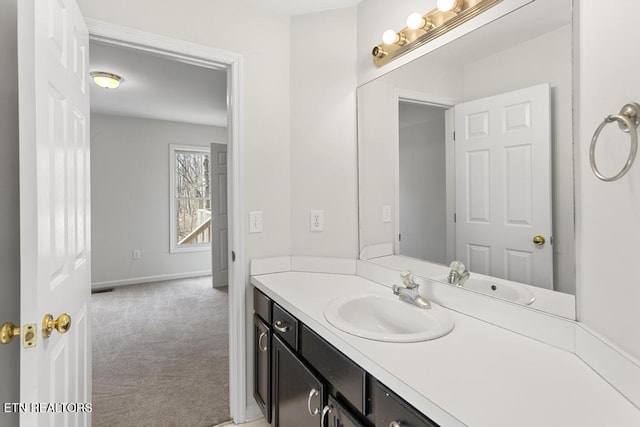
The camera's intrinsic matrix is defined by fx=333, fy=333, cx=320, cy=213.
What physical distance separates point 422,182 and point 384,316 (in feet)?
2.07

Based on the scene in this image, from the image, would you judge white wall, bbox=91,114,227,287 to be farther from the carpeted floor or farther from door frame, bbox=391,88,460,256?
door frame, bbox=391,88,460,256

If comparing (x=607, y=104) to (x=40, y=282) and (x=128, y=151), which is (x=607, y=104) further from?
(x=128, y=151)

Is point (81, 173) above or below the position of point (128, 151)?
below

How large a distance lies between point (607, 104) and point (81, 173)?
1752mm

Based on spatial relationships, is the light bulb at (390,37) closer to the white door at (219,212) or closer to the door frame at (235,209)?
the door frame at (235,209)

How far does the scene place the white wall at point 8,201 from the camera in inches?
43.5

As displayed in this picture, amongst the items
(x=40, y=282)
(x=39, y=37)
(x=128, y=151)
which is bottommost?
(x=40, y=282)

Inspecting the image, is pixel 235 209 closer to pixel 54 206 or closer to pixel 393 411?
pixel 54 206

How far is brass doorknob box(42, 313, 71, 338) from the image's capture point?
0.90m

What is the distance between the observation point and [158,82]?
3.38 meters

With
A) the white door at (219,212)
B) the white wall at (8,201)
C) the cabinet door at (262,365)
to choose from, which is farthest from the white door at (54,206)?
the white door at (219,212)

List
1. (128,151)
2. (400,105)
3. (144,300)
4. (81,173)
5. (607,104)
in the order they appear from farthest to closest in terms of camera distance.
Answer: (128,151) < (144,300) < (400,105) < (81,173) < (607,104)

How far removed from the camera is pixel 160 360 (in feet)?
8.34

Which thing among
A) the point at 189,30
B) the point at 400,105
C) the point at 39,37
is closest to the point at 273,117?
the point at 189,30
